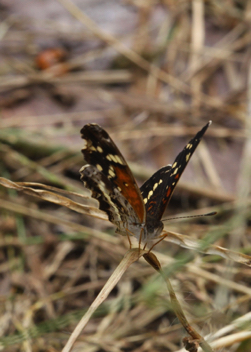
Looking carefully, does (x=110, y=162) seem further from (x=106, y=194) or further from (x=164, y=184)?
(x=164, y=184)

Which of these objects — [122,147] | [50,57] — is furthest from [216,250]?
[50,57]

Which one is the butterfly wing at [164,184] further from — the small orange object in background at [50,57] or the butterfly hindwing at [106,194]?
the small orange object in background at [50,57]

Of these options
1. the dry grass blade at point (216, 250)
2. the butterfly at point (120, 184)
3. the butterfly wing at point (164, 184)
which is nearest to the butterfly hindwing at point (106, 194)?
the butterfly at point (120, 184)

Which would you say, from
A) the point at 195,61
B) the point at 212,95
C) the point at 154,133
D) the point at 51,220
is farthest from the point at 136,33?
the point at 51,220

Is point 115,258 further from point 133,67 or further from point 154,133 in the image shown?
point 133,67

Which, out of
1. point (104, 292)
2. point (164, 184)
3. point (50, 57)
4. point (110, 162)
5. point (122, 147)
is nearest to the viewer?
point (104, 292)

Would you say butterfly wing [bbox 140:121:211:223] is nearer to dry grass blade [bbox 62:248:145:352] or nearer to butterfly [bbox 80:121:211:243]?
butterfly [bbox 80:121:211:243]

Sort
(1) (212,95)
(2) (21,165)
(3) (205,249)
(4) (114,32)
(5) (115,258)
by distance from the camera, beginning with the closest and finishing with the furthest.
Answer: (3) (205,249)
(5) (115,258)
(2) (21,165)
(1) (212,95)
(4) (114,32)
